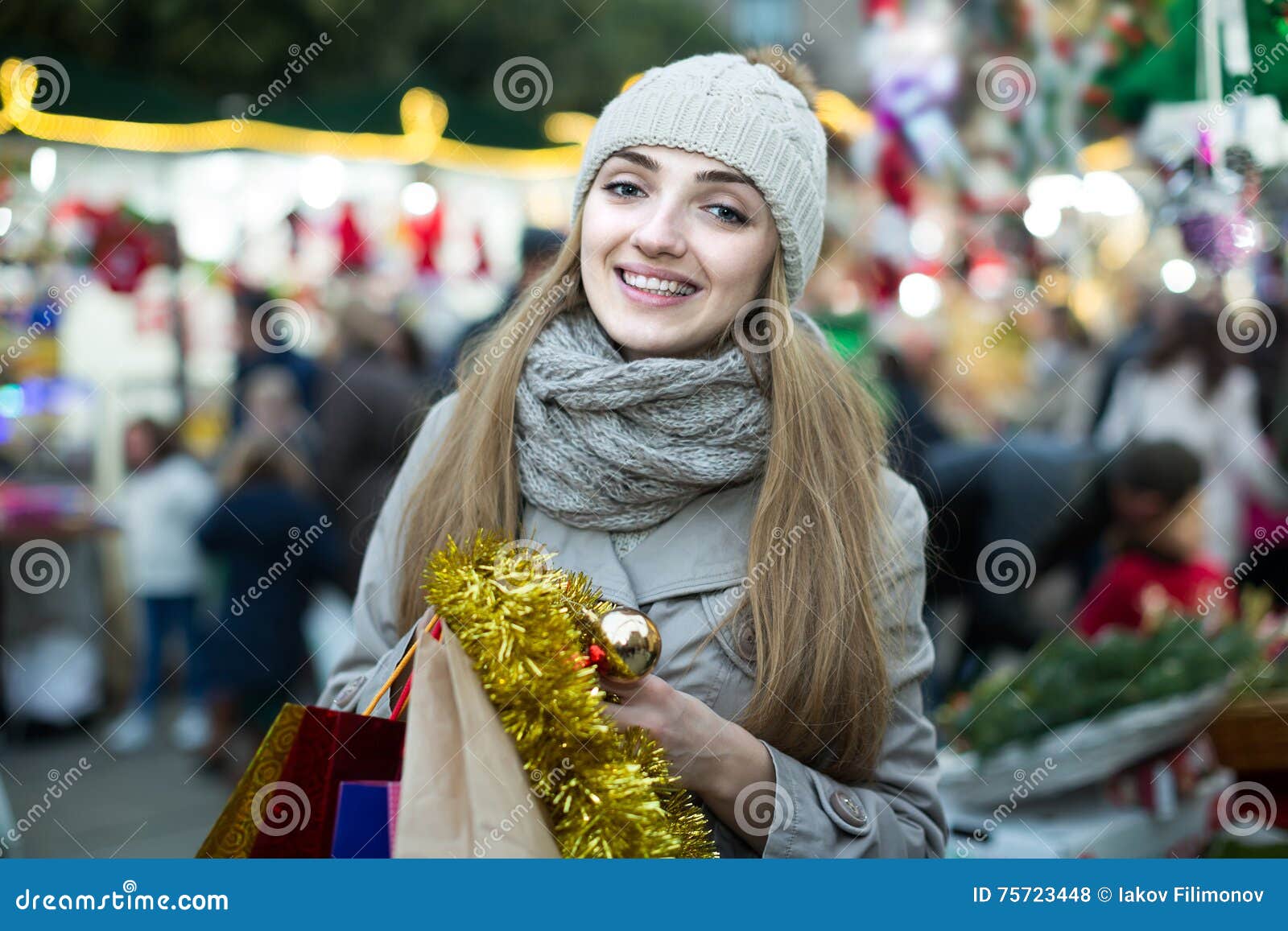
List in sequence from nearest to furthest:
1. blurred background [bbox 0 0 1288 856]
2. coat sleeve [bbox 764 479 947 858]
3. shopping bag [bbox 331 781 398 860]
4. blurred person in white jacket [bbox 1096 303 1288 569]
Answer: shopping bag [bbox 331 781 398 860]
coat sleeve [bbox 764 479 947 858]
blurred background [bbox 0 0 1288 856]
blurred person in white jacket [bbox 1096 303 1288 569]

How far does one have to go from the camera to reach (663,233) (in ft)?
6.66

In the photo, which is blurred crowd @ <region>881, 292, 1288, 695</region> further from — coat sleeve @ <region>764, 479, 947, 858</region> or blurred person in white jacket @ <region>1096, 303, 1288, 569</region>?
coat sleeve @ <region>764, 479, 947, 858</region>

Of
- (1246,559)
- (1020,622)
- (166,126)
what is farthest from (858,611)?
(166,126)

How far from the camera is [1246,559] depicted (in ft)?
19.4

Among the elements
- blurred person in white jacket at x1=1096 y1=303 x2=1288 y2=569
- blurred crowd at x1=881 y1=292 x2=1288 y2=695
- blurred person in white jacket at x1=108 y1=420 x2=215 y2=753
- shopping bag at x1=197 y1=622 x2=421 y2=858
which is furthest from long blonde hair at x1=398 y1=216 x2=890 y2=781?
blurred person in white jacket at x1=108 y1=420 x2=215 y2=753

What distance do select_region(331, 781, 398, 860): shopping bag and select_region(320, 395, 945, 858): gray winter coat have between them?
0.29 metres

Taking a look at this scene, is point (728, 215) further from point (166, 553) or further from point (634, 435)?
point (166, 553)

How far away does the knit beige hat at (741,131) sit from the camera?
6.81 ft

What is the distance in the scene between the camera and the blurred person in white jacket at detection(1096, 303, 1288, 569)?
616cm

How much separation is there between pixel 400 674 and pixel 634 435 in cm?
61

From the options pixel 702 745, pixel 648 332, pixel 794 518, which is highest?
pixel 648 332

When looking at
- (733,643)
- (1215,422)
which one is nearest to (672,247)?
(733,643)

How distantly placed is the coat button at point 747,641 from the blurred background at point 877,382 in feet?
1.34

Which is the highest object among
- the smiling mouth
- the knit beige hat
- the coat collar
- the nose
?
the knit beige hat
